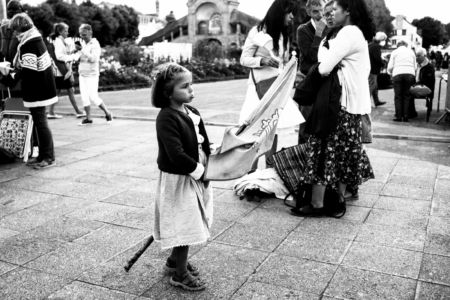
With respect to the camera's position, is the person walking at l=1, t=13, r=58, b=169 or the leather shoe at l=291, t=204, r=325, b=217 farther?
the person walking at l=1, t=13, r=58, b=169

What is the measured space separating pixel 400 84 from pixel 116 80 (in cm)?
1335

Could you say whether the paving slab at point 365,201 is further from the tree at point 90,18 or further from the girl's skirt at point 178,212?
the tree at point 90,18

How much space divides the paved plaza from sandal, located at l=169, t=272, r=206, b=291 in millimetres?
40

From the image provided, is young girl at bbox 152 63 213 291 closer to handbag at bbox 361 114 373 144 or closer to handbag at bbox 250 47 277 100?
handbag at bbox 361 114 373 144

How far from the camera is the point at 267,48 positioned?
516 cm

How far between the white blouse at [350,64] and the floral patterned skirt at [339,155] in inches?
4.6

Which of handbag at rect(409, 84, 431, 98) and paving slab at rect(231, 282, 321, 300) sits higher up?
handbag at rect(409, 84, 431, 98)

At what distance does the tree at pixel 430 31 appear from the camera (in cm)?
12569

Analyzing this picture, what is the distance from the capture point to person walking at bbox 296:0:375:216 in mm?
4082

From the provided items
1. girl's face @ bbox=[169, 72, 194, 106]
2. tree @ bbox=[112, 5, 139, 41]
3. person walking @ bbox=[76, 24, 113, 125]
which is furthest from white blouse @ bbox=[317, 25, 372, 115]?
tree @ bbox=[112, 5, 139, 41]

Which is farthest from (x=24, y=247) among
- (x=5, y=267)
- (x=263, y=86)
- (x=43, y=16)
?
(x=43, y=16)

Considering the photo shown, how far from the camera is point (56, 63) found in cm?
1010

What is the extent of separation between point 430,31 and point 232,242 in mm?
136478

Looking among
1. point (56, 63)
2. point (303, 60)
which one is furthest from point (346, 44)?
point (56, 63)
